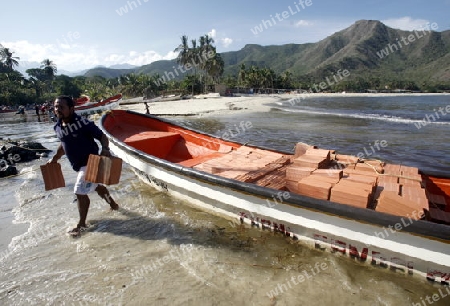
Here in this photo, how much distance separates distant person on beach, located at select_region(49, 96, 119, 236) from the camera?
13.6 feet

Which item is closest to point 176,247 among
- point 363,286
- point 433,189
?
point 363,286

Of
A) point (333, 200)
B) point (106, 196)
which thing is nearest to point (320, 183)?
point (333, 200)

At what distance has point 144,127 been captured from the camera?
32.5 feet

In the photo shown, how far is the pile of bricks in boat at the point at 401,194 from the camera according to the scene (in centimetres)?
300

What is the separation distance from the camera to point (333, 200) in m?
3.43

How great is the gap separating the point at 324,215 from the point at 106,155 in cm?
325

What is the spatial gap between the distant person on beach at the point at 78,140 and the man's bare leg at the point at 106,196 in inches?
24.6

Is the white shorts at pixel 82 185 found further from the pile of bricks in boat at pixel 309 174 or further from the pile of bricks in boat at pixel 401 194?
the pile of bricks in boat at pixel 401 194

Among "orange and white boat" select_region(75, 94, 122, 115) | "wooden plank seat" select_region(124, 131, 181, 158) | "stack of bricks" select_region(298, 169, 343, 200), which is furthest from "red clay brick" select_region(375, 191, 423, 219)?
"orange and white boat" select_region(75, 94, 122, 115)

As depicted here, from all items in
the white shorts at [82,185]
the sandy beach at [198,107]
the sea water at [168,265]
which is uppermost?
the white shorts at [82,185]

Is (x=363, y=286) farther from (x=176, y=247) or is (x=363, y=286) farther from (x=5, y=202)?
(x=5, y=202)

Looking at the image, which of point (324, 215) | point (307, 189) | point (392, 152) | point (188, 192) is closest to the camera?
point (324, 215)

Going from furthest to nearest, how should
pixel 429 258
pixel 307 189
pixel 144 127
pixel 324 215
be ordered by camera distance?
pixel 144 127
pixel 307 189
pixel 324 215
pixel 429 258

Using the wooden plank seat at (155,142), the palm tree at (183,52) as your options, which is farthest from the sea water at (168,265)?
the palm tree at (183,52)
